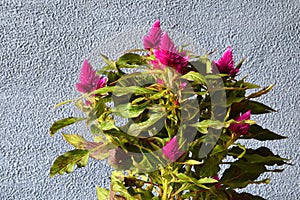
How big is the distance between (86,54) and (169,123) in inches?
25.9

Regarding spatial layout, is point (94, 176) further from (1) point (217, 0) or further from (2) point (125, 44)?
(1) point (217, 0)

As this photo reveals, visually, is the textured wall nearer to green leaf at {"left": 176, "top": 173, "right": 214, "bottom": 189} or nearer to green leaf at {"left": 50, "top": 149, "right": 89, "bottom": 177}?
green leaf at {"left": 50, "top": 149, "right": 89, "bottom": 177}

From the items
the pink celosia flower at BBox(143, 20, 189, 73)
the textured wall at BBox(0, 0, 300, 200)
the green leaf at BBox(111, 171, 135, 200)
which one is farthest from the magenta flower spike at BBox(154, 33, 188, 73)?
the textured wall at BBox(0, 0, 300, 200)

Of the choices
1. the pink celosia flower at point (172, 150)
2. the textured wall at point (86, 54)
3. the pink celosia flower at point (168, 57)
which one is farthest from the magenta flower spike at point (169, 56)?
the textured wall at point (86, 54)

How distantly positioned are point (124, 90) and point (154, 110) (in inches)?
2.6

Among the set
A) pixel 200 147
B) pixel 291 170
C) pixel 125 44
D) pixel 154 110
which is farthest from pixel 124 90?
pixel 291 170

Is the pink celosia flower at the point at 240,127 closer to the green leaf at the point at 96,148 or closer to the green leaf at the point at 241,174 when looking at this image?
the green leaf at the point at 241,174

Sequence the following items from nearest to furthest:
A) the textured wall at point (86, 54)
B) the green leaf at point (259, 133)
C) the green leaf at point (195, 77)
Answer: the green leaf at point (195, 77)
the green leaf at point (259, 133)
the textured wall at point (86, 54)

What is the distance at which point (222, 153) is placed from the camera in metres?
0.92

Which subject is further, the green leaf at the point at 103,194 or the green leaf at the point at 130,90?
the green leaf at the point at 103,194

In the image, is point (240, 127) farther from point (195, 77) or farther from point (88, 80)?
point (88, 80)

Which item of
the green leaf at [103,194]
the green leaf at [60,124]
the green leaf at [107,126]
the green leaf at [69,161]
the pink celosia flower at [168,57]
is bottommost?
the green leaf at [103,194]

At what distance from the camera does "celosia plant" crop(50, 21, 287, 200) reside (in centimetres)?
89

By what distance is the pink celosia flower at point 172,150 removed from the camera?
0.87 metres
